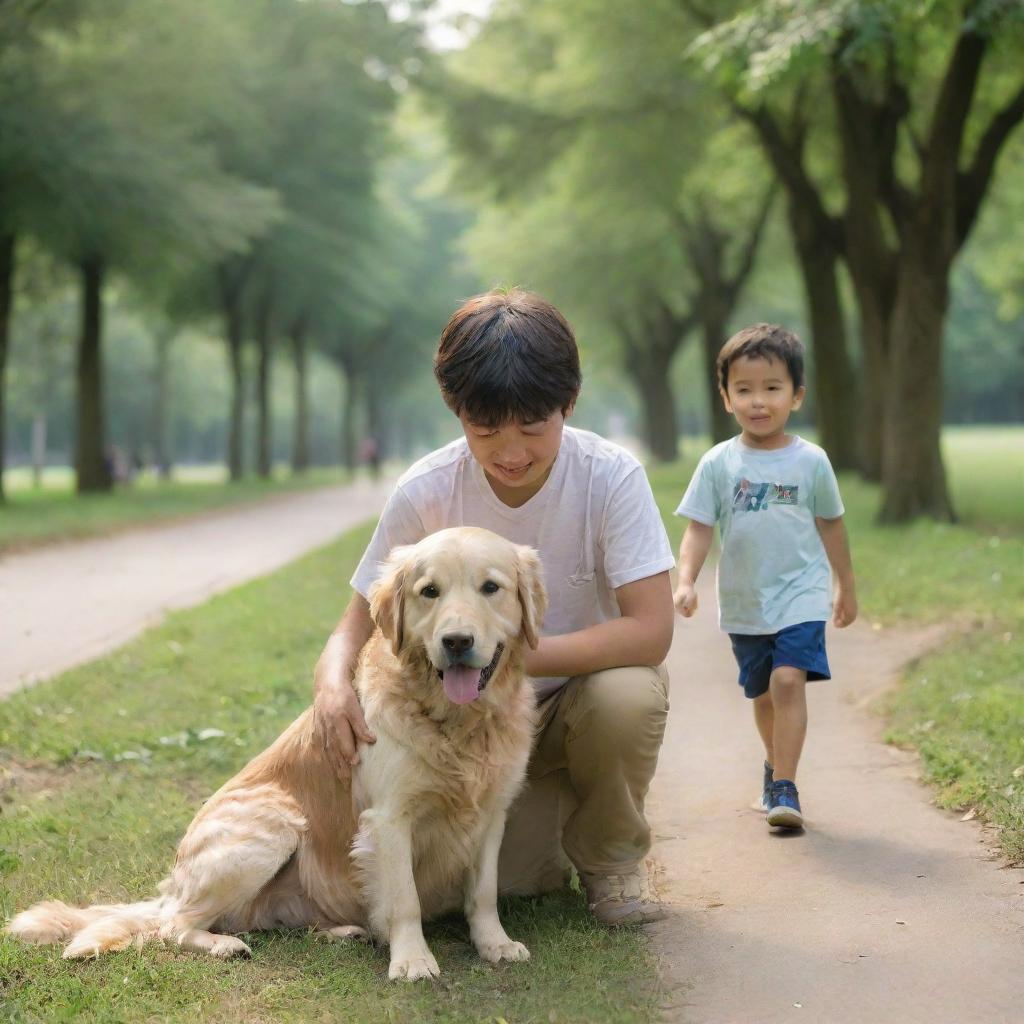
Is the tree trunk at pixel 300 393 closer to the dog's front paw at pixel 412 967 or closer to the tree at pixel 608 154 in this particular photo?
the tree at pixel 608 154

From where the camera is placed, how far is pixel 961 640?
8953 mm

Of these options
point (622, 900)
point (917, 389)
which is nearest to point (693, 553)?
point (622, 900)

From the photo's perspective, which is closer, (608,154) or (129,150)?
(129,150)

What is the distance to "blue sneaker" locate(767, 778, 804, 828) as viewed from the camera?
5.25 m

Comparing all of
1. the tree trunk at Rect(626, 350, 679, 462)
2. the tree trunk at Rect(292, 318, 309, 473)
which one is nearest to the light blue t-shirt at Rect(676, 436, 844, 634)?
the tree trunk at Rect(626, 350, 679, 462)

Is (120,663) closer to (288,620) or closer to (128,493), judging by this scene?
(288,620)

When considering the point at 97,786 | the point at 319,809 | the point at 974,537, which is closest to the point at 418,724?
the point at 319,809

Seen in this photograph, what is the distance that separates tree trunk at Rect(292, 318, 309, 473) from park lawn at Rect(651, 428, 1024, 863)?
27.9 meters

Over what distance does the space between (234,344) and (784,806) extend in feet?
110

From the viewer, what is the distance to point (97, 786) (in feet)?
20.5

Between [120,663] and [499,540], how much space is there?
19.5ft

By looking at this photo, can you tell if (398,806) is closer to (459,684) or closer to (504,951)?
(459,684)

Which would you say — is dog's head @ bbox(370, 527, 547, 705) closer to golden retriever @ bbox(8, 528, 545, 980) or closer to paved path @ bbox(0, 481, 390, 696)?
golden retriever @ bbox(8, 528, 545, 980)

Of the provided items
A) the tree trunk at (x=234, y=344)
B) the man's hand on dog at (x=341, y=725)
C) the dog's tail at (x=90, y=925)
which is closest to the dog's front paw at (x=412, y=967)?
the man's hand on dog at (x=341, y=725)
